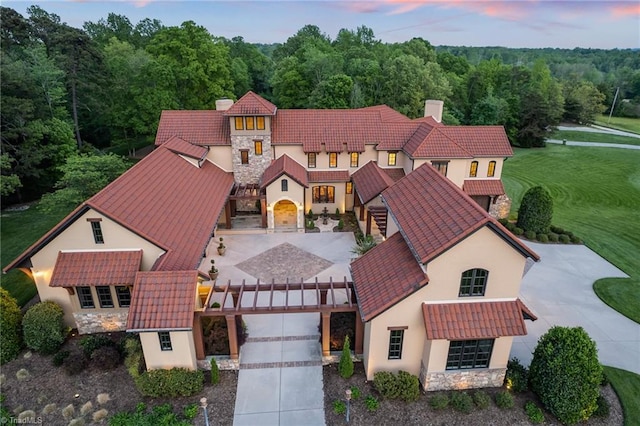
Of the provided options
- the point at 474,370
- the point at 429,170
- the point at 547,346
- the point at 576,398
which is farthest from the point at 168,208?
the point at 576,398

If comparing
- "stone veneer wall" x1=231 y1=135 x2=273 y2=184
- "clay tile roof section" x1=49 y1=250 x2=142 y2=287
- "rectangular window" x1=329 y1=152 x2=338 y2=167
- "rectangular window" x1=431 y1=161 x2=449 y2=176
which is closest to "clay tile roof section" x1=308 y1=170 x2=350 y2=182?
"rectangular window" x1=329 y1=152 x2=338 y2=167

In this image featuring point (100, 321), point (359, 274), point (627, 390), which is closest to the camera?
point (627, 390)

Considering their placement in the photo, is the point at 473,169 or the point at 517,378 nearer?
the point at 517,378

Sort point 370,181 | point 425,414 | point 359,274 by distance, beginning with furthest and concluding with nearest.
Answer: point 370,181 < point 359,274 < point 425,414

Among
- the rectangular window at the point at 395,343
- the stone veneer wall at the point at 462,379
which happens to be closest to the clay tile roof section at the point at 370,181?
the rectangular window at the point at 395,343

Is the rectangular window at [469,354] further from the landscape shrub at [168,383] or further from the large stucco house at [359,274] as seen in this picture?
the landscape shrub at [168,383]

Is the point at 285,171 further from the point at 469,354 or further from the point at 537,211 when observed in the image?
the point at 537,211

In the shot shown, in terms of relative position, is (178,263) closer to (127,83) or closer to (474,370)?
(474,370)

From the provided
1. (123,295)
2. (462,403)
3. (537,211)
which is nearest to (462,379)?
(462,403)
